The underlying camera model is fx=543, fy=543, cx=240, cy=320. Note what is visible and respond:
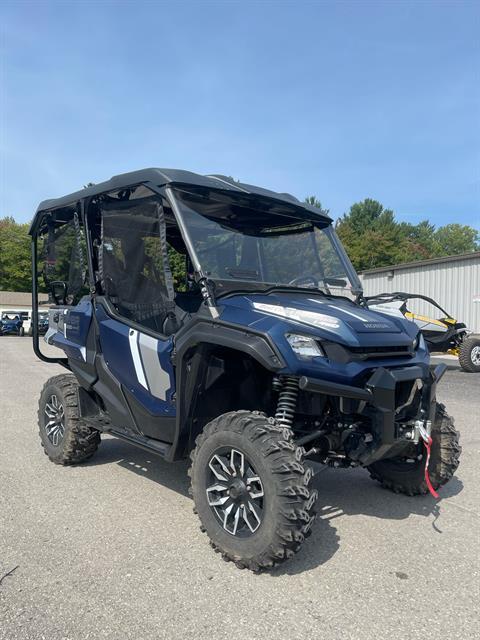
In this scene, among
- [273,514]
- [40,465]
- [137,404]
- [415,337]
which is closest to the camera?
[273,514]

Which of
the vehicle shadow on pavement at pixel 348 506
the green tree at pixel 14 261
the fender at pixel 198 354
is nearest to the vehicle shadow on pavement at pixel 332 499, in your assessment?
the vehicle shadow on pavement at pixel 348 506

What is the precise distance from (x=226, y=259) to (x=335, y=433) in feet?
4.92

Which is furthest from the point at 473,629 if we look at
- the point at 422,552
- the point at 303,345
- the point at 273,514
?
the point at 303,345

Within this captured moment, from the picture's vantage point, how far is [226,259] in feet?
13.5

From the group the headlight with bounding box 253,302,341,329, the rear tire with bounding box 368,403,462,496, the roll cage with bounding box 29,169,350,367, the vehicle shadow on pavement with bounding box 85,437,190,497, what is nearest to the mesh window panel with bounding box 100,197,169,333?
the roll cage with bounding box 29,169,350,367

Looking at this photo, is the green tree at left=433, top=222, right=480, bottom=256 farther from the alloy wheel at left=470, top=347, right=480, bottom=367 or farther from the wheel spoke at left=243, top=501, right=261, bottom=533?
the wheel spoke at left=243, top=501, right=261, bottom=533

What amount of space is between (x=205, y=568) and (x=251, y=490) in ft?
1.77

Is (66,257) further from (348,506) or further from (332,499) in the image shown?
(348,506)

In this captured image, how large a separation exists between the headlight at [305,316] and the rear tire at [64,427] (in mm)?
2510

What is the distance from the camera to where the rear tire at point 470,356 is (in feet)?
46.4

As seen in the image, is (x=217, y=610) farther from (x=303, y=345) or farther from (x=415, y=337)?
(x=415, y=337)

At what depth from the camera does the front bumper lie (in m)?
3.29

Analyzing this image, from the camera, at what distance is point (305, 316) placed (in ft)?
11.3

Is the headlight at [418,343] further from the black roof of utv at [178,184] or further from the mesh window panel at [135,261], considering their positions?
the mesh window panel at [135,261]
